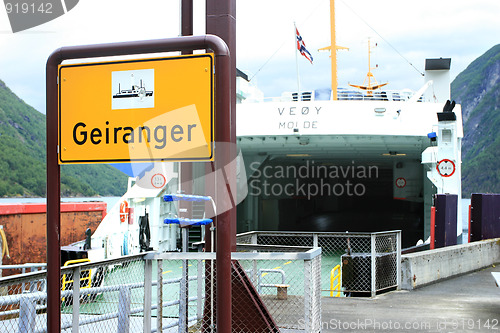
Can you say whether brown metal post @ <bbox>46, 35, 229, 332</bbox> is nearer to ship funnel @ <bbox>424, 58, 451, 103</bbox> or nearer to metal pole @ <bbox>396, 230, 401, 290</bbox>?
metal pole @ <bbox>396, 230, 401, 290</bbox>

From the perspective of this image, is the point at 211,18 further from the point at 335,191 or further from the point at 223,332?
the point at 335,191

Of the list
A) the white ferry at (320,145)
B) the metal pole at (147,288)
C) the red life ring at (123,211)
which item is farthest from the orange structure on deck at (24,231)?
the metal pole at (147,288)

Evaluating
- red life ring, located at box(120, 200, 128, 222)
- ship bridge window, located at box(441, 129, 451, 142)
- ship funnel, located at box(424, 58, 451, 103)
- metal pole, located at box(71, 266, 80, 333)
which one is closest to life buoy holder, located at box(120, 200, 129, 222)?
red life ring, located at box(120, 200, 128, 222)

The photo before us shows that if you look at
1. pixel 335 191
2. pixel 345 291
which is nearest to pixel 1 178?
pixel 335 191

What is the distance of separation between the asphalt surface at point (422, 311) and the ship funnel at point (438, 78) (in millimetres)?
20174

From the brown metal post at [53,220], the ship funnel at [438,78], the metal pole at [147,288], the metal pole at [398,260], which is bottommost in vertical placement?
the metal pole at [398,260]

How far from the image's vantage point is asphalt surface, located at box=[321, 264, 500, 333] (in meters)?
8.59

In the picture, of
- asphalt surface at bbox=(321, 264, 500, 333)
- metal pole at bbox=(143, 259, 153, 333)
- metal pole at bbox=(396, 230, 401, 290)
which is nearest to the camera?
metal pole at bbox=(143, 259, 153, 333)

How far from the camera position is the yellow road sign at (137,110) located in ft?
11.0

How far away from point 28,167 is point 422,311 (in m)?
124

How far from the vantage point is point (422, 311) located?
973 centimetres

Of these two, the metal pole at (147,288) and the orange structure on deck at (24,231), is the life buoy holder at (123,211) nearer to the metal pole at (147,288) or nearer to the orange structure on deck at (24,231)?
the orange structure on deck at (24,231)

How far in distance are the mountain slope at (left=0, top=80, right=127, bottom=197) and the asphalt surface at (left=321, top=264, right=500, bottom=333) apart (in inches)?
3484

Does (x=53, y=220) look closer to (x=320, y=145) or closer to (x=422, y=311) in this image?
(x=422, y=311)
